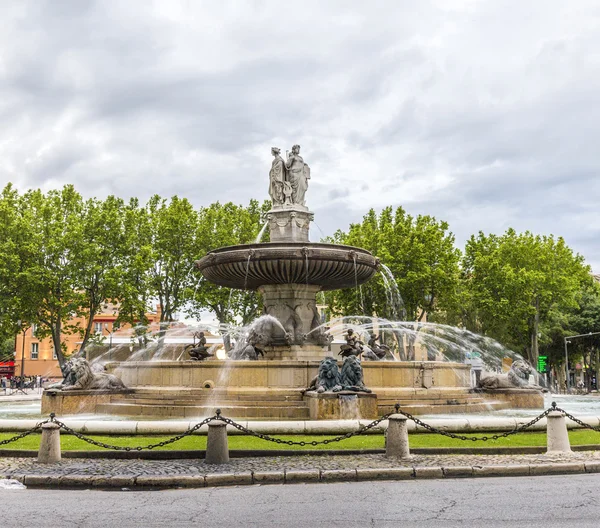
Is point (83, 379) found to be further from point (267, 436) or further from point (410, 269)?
point (410, 269)

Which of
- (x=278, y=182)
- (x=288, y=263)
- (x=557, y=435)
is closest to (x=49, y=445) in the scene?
(x=557, y=435)

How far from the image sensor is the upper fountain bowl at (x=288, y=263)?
1909 cm

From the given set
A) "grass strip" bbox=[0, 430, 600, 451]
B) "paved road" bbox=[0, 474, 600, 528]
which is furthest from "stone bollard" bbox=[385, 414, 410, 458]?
"paved road" bbox=[0, 474, 600, 528]

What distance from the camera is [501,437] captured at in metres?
11.9

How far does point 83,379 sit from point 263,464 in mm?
8544

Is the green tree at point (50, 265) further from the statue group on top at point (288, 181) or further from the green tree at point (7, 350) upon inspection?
the green tree at point (7, 350)

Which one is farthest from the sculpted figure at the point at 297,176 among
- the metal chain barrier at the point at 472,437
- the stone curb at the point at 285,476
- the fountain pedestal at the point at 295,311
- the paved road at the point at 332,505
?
the paved road at the point at 332,505

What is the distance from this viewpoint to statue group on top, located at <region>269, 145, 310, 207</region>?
2192cm

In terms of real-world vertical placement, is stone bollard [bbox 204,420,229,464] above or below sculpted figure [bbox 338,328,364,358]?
below

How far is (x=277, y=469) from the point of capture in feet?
30.9

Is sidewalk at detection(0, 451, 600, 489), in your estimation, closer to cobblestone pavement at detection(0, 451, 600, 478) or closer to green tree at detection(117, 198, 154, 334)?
cobblestone pavement at detection(0, 451, 600, 478)

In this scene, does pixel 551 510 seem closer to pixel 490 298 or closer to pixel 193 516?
pixel 193 516

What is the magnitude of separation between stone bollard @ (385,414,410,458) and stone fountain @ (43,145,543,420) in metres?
3.58

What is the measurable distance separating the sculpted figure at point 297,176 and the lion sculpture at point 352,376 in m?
8.49
